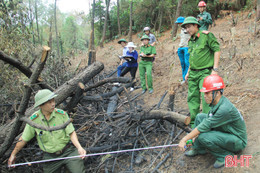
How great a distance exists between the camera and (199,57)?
11.0 ft

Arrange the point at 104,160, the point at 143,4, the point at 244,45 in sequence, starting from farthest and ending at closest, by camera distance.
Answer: the point at 143,4, the point at 244,45, the point at 104,160

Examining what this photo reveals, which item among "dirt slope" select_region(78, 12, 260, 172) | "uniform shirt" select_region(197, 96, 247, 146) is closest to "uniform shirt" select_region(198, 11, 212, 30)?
"dirt slope" select_region(78, 12, 260, 172)

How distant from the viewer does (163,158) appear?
3.28 meters

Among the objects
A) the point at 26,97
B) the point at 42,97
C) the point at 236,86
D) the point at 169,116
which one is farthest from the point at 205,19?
the point at 26,97

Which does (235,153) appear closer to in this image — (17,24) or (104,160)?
(104,160)

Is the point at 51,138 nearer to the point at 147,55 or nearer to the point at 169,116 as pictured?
the point at 169,116

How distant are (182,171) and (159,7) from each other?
16.0 m

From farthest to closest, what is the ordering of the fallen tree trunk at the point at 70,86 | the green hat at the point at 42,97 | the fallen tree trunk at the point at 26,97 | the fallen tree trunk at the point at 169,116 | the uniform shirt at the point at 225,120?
1. the fallen tree trunk at the point at 70,86
2. the fallen tree trunk at the point at 169,116
3. the fallen tree trunk at the point at 26,97
4. the green hat at the point at 42,97
5. the uniform shirt at the point at 225,120

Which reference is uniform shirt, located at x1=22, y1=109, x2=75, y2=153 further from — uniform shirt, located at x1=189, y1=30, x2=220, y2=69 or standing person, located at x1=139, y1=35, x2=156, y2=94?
standing person, located at x1=139, y1=35, x2=156, y2=94

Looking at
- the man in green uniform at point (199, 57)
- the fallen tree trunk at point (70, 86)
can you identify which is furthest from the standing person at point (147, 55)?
the man in green uniform at point (199, 57)

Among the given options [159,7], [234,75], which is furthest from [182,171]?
[159,7]

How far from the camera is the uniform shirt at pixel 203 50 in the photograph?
10.8 feet

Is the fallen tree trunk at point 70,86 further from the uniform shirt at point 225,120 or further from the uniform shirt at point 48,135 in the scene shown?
the uniform shirt at point 225,120

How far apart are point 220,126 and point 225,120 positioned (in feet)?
0.53
